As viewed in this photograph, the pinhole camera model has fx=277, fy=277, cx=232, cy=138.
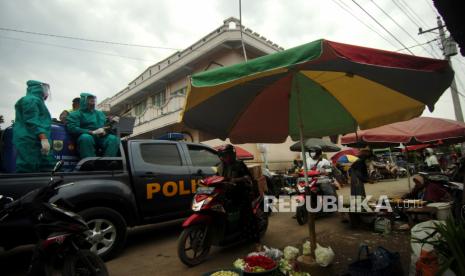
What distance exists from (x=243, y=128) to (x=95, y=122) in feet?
9.92

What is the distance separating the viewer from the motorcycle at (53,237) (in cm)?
283

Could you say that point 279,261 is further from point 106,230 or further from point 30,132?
point 30,132

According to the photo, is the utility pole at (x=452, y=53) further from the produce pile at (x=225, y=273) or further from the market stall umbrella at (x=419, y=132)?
the produce pile at (x=225, y=273)

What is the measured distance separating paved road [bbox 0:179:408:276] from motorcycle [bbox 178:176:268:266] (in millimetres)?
205

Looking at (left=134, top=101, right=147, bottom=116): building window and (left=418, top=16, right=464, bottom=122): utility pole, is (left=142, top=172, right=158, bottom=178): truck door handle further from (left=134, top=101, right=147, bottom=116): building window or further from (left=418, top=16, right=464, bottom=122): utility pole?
(left=418, top=16, right=464, bottom=122): utility pole

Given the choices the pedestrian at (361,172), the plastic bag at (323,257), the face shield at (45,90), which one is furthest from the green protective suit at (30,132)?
the pedestrian at (361,172)

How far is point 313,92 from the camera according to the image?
4.00m

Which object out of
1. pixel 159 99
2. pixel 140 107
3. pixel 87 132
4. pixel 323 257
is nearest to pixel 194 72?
pixel 159 99

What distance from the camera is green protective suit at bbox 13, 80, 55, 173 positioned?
425 cm

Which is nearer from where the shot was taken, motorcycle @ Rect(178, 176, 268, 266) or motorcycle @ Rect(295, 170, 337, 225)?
motorcycle @ Rect(178, 176, 268, 266)

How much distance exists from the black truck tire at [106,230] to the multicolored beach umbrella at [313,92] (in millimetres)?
1857

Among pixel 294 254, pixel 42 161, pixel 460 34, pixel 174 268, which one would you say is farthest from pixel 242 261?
pixel 42 161

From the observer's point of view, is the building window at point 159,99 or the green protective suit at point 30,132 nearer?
the green protective suit at point 30,132

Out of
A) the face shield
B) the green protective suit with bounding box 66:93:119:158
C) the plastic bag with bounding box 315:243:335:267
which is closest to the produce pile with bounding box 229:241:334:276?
the plastic bag with bounding box 315:243:335:267
